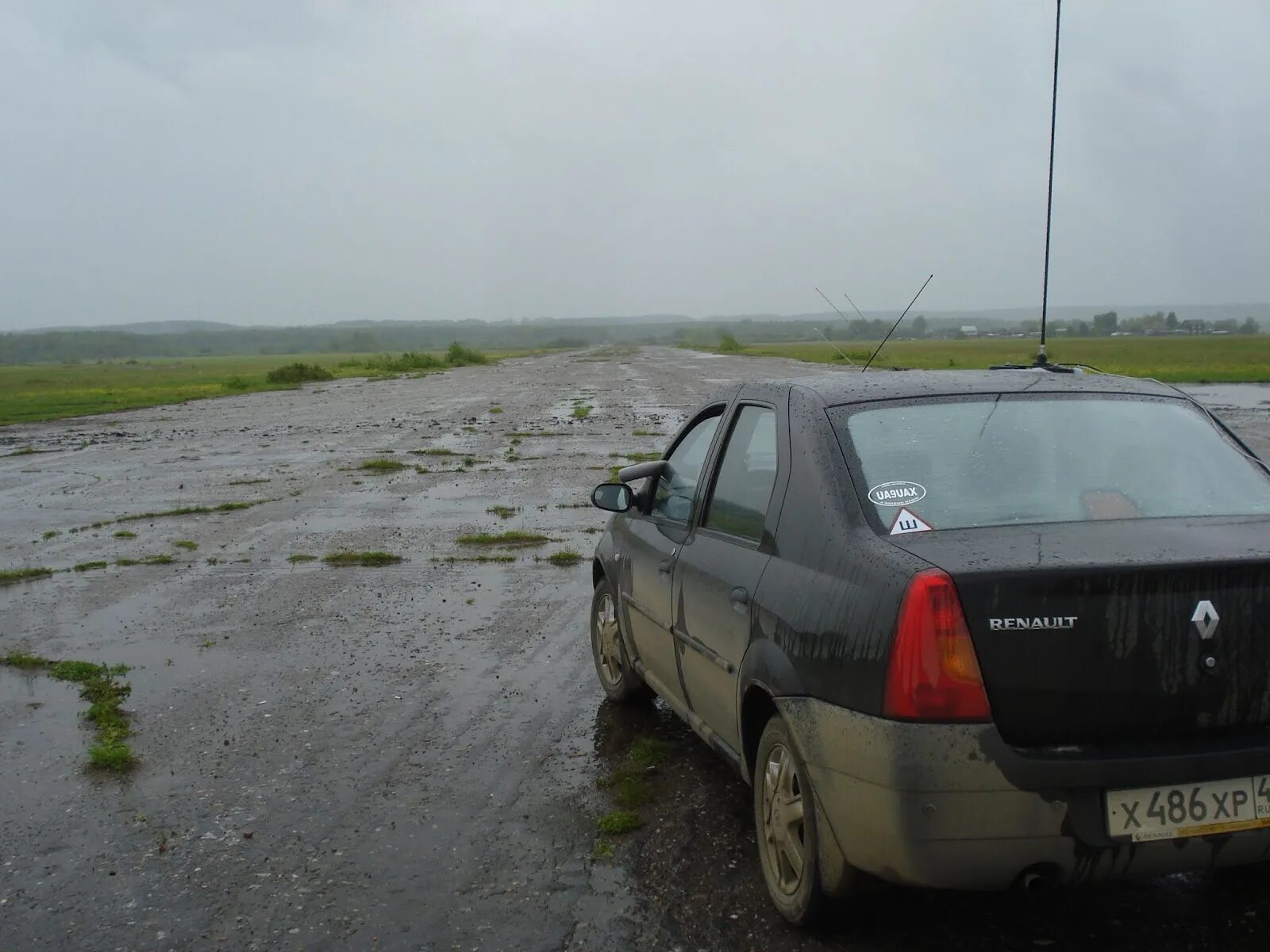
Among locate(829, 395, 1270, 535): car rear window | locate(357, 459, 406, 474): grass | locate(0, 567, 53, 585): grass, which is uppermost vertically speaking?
locate(829, 395, 1270, 535): car rear window

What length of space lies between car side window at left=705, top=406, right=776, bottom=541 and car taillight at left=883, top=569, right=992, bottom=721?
1.05 m

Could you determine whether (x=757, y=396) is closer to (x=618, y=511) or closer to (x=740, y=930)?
(x=618, y=511)

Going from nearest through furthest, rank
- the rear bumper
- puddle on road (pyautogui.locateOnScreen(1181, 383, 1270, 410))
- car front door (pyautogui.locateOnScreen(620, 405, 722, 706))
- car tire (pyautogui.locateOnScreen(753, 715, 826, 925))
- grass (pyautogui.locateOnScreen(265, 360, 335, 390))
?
the rear bumper, car tire (pyautogui.locateOnScreen(753, 715, 826, 925)), car front door (pyautogui.locateOnScreen(620, 405, 722, 706)), puddle on road (pyautogui.locateOnScreen(1181, 383, 1270, 410)), grass (pyautogui.locateOnScreen(265, 360, 335, 390))

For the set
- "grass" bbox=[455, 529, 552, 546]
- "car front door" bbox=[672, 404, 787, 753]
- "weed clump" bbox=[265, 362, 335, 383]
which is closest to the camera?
"car front door" bbox=[672, 404, 787, 753]

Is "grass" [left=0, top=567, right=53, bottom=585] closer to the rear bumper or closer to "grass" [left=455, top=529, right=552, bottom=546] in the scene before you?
"grass" [left=455, top=529, right=552, bottom=546]

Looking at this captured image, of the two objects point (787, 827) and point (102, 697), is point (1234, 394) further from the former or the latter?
point (787, 827)

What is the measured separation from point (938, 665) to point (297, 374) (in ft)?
186

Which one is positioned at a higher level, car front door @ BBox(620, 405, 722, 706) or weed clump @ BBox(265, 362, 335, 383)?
car front door @ BBox(620, 405, 722, 706)

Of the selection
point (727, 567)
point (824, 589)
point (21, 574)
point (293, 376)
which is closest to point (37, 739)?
point (727, 567)

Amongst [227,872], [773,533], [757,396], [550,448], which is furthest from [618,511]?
[550,448]

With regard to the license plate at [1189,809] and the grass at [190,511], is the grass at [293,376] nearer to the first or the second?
the grass at [190,511]

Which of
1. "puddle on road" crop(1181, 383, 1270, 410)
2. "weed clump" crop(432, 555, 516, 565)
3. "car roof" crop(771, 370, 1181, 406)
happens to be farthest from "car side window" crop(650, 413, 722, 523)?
"puddle on road" crop(1181, 383, 1270, 410)

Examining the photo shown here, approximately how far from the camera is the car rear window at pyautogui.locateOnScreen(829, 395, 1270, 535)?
3.74 meters

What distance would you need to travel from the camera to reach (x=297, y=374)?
57.3 m
